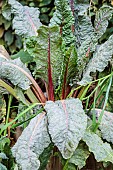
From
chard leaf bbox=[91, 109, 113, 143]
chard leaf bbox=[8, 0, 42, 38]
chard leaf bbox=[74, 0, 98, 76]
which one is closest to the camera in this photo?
chard leaf bbox=[91, 109, 113, 143]

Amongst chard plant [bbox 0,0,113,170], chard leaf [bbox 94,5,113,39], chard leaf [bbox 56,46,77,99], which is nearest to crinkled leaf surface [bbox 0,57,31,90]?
chard plant [bbox 0,0,113,170]

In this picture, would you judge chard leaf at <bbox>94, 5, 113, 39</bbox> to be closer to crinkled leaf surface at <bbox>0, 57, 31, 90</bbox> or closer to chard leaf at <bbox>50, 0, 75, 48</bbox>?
chard leaf at <bbox>50, 0, 75, 48</bbox>

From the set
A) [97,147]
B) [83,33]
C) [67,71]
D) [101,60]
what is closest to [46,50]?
[67,71]

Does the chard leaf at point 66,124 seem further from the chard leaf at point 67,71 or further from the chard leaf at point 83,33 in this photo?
the chard leaf at point 83,33

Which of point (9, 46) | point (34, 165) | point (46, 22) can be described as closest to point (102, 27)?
point (34, 165)

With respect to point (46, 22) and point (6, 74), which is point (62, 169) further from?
point (46, 22)

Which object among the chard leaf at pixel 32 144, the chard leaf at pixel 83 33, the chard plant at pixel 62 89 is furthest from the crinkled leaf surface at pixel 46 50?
the chard leaf at pixel 32 144

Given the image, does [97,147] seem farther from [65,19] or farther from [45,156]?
[65,19]
